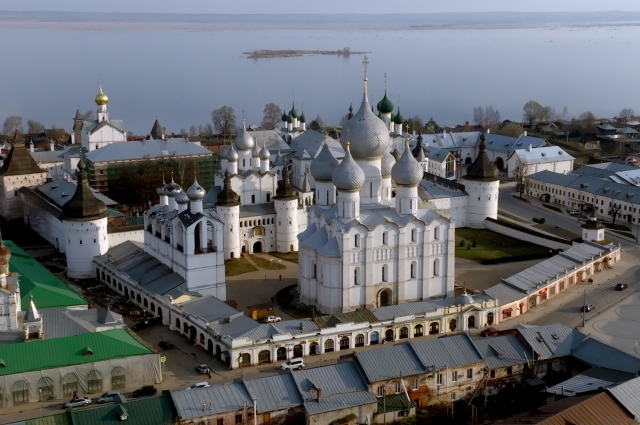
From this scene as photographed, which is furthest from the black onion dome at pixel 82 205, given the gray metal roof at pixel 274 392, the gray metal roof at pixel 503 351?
the gray metal roof at pixel 503 351

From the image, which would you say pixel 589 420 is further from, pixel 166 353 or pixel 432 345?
pixel 166 353

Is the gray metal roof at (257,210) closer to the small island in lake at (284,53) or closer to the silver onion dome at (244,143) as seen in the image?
the silver onion dome at (244,143)

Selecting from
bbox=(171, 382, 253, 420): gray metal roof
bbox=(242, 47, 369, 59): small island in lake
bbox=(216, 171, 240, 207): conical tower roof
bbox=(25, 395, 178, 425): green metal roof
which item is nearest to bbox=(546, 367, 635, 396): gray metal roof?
bbox=(171, 382, 253, 420): gray metal roof

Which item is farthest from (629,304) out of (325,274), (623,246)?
(325,274)

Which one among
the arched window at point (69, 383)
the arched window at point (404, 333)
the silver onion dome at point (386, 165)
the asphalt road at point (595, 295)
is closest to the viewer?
the arched window at point (69, 383)

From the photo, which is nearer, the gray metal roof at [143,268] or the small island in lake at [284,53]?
the gray metal roof at [143,268]

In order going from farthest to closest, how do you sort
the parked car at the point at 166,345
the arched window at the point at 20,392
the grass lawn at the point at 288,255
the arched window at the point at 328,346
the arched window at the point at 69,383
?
the grass lawn at the point at 288,255, the parked car at the point at 166,345, the arched window at the point at 328,346, the arched window at the point at 69,383, the arched window at the point at 20,392

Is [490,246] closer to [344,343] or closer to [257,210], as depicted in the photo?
[257,210]
